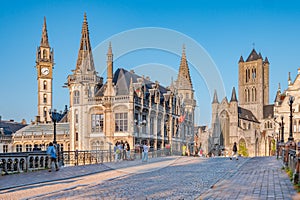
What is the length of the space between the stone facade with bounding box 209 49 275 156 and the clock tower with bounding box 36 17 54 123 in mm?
41118

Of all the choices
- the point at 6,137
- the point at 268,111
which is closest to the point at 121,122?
the point at 6,137

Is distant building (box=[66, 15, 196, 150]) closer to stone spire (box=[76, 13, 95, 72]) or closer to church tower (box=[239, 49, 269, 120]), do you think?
stone spire (box=[76, 13, 95, 72])

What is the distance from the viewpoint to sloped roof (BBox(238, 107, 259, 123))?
109 m

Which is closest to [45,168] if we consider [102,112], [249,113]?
[102,112]

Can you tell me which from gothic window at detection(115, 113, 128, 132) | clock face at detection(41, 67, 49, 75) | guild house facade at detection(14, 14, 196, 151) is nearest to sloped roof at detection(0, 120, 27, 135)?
guild house facade at detection(14, 14, 196, 151)

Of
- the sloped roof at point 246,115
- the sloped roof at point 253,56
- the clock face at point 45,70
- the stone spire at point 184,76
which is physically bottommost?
the sloped roof at point 246,115

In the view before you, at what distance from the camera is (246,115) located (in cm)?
11112

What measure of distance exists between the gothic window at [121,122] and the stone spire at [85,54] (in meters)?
11.3

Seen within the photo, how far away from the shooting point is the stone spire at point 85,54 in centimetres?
5509

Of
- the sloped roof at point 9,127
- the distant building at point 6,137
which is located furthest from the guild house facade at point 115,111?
the sloped roof at point 9,127

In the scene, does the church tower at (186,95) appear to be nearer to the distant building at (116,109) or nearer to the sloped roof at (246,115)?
the distant building at (116,109)

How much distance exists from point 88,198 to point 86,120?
40.6 metres

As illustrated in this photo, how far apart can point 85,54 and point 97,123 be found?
1274cm

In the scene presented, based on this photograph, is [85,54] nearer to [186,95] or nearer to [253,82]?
[186,95]
